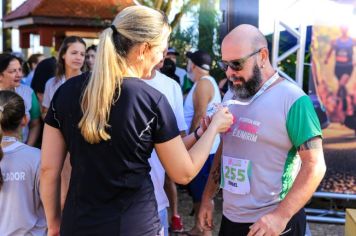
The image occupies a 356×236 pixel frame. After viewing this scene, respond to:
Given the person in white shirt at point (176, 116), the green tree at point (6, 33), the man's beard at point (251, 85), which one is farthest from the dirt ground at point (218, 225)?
the green tree at point (6, 33)

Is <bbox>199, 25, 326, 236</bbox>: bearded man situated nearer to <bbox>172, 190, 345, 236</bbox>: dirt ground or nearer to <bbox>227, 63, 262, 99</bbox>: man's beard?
<bbox>227, 63, 262, 99</bbox>: man's beard

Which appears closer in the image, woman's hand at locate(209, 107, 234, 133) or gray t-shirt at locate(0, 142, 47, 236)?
woman's hand at locate(209, 107, 234, 133)

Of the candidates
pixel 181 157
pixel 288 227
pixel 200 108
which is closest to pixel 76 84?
pixel 181 157

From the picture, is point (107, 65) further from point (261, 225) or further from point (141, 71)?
point (261, 225)

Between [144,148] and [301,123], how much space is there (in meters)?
0.72

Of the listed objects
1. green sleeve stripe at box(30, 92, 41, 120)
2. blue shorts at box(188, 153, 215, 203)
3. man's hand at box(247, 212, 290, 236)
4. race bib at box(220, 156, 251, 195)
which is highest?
green sleeve stripe at box(30, 92, 41, 120)

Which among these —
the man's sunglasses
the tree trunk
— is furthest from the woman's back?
the tree trunk

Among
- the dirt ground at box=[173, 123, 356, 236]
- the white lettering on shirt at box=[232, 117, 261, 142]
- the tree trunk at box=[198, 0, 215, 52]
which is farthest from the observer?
the tree trunk at box=[198, 0, 215, 52]

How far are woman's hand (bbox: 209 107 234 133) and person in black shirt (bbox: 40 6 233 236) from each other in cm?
20

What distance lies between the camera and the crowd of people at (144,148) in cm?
192

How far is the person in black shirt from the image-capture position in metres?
1.90

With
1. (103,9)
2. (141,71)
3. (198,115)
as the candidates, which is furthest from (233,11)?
(103,9)

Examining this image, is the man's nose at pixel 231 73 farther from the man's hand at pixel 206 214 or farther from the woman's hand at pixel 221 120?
the man's hand at pixel 206 214

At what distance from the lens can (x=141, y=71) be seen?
205 centimetres
